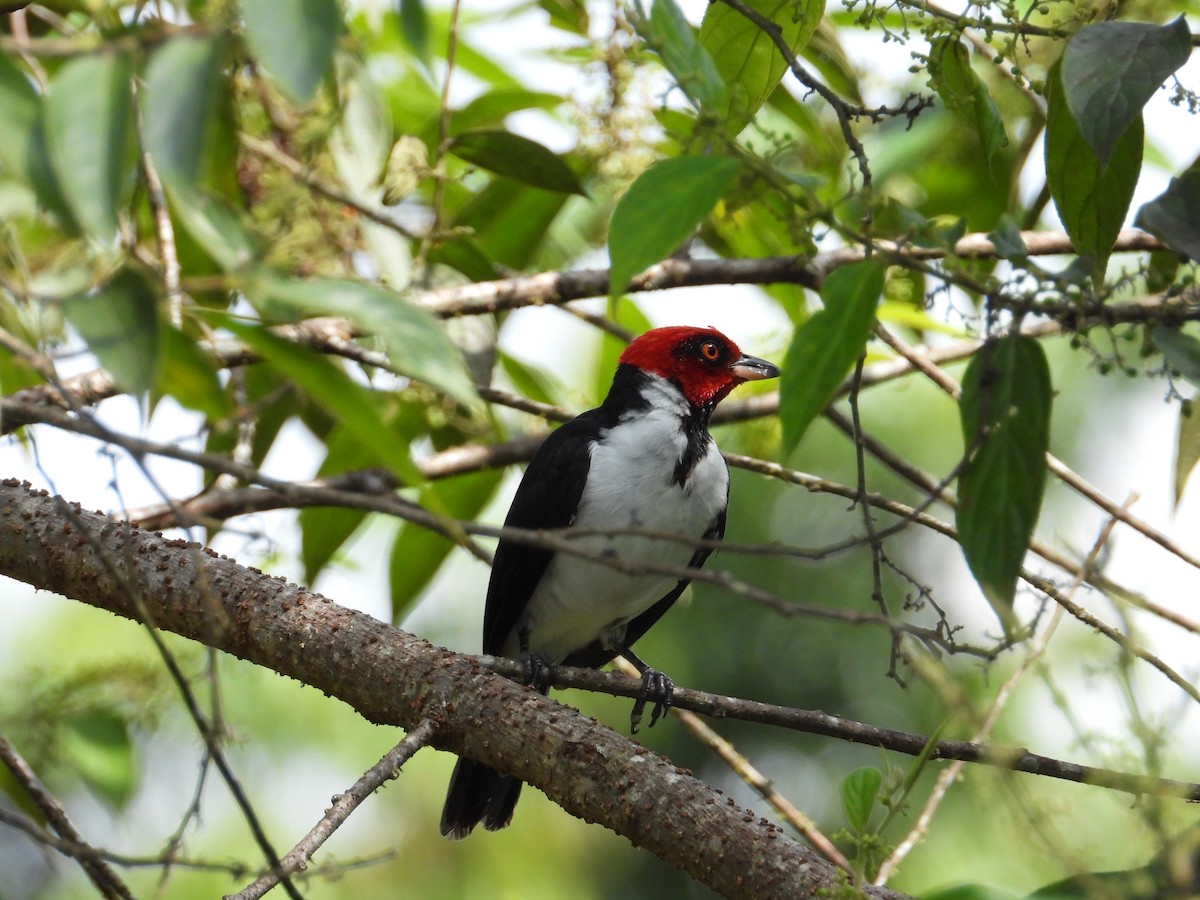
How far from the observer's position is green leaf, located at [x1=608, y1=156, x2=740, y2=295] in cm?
183

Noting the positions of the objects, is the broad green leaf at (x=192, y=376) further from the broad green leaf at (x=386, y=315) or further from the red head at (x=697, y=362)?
the red head at (x=697, y=362)

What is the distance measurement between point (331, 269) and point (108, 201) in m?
3.10

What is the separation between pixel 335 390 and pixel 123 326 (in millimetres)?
279

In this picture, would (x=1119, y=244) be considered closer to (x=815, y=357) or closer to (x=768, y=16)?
(x=768, y=16)

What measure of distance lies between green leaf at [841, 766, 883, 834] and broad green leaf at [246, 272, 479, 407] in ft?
4.15

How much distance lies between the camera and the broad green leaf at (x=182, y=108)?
1.21 m

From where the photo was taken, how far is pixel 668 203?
1.85m

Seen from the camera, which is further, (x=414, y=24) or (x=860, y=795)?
(x=860, y=795)

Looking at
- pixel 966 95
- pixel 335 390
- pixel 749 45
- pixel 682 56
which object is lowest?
pixel 335 390

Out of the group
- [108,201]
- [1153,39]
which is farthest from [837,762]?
[108,201]

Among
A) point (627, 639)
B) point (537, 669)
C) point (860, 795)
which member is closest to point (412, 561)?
point (537, 669)

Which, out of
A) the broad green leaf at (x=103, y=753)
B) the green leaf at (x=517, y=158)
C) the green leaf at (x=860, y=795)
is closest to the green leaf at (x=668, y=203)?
the green leaf at (x=860, y=795)

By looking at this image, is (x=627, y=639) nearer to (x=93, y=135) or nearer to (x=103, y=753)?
(x=103, y=753)

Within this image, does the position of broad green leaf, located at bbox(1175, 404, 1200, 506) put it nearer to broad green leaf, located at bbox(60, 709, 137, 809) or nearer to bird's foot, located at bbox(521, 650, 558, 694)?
bird's foot, located at bbox(521, 650, 558, 694)
